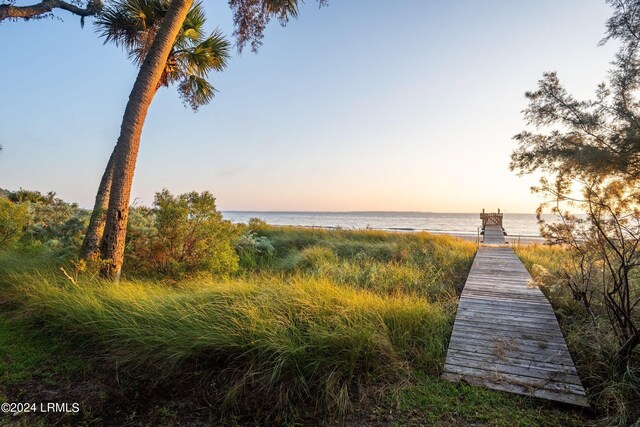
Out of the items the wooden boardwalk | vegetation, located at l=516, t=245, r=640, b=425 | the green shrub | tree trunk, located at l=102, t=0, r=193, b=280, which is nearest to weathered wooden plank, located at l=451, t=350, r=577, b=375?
the wooden boardwalk

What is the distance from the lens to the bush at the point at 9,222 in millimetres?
8383

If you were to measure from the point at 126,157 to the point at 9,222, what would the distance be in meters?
6.05

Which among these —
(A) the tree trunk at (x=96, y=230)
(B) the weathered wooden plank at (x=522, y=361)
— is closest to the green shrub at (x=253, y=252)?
(A) the tree trunk at (x=96, y=230)

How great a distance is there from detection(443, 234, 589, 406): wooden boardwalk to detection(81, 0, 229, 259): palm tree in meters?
6.96

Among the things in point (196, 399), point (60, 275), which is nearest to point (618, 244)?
point (196, 399)

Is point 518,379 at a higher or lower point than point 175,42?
lower

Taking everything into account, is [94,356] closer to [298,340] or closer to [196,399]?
[196,399]

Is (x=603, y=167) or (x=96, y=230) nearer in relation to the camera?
(x=603, y=167)

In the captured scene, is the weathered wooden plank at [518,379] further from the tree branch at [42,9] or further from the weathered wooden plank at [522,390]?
the tree branch at [42,9]

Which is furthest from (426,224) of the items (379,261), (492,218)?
(379,261)

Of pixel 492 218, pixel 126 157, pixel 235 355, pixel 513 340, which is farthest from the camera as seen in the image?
pixel 492 218

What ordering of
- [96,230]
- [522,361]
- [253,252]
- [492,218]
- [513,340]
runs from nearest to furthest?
[522,361], [513,340], [96,230], [253,252], [492,218]

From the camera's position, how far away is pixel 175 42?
7836mm

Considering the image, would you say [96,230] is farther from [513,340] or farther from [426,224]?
[426,224]
